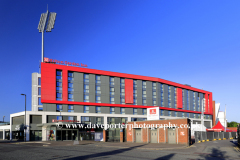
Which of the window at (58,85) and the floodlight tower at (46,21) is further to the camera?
the floodlight tower at (46,21)

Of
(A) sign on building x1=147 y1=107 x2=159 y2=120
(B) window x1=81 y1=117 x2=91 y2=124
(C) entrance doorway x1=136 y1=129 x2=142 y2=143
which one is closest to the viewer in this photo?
(A) sign on building x1=147 y1=107 x2=159 y2=120

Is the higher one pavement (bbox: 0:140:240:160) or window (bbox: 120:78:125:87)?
window (bbox: 120:78:125:87)

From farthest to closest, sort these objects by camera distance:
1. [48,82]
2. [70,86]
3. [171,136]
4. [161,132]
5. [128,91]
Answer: [128,91] → [70,86] → [48,82] → [161,132] → [171,136]

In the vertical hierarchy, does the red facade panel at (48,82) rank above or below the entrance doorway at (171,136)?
above

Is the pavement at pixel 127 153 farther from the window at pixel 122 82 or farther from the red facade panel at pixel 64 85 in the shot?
the window at pixel 122 82

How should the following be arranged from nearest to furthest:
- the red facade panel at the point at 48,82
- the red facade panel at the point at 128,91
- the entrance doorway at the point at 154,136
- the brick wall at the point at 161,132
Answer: the brick wall at the point at 161,132
the entrance doorway at the point at 154,136
the red facade panel at the point at 48,82
the red facade panel at the point at 128,91

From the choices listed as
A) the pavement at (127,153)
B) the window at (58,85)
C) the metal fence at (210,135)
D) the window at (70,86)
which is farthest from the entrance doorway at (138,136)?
the window at (58,85)

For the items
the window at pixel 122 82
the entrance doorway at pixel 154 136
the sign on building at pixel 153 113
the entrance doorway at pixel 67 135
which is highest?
the window at pixel 122 82

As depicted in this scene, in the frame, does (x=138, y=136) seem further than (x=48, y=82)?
No

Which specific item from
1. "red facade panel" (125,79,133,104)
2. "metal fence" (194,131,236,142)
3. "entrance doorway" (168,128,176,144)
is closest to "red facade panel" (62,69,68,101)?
"red facade panel" (125,79,133,104)

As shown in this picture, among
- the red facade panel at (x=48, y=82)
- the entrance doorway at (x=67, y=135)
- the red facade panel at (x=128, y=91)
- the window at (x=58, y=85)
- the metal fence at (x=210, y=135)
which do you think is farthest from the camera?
the red facade panel at (x=128, y=91)

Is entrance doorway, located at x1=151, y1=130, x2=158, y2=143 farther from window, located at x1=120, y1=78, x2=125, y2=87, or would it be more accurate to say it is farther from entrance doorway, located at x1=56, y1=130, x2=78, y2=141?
window, located at x1=120, y1=78, x2=125, y2=87

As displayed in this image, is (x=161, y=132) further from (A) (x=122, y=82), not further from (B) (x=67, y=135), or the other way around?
(A) (x=122, y=82)

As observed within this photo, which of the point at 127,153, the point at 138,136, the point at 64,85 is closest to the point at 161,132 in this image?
the point at 138,136
